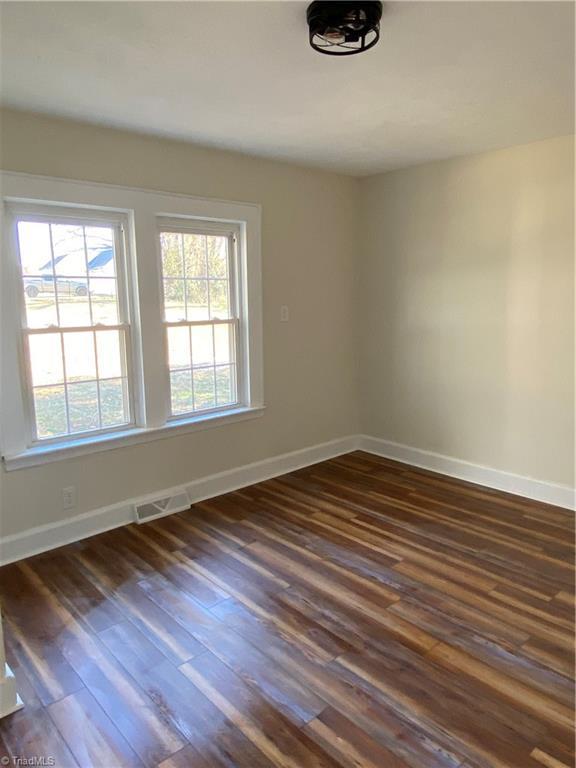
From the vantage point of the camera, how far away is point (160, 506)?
3.48m

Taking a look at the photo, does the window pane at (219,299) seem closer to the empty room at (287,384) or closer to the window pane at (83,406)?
the empty room at (287,384)

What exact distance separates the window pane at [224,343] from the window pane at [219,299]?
98 mm

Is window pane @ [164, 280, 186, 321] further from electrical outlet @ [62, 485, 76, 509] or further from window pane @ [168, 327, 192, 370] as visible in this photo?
electrical outlet @ [62, 485, 76, 509]

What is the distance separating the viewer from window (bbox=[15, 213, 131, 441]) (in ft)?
9.53

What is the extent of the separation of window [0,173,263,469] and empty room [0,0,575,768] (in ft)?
0.06

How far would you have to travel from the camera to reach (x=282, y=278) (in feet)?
13.3

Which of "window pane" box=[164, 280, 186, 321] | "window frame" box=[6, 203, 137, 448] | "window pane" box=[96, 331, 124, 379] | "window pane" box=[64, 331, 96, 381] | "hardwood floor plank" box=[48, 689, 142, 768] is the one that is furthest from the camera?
"window pane" box=[164, 280, 186, 321]

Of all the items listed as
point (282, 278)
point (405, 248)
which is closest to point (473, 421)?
point (405, 248)

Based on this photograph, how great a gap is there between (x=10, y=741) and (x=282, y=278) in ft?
10.7

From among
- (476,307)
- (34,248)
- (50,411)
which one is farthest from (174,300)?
(476,307)

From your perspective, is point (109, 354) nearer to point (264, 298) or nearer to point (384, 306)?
point (264, 298)

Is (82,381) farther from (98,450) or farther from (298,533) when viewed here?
(298,533)

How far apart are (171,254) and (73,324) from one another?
85cm

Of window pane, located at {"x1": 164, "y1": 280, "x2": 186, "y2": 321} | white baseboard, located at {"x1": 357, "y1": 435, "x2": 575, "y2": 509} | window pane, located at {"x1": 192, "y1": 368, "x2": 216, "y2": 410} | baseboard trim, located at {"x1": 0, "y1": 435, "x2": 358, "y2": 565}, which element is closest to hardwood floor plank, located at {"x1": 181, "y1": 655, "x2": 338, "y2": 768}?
baseboard trim, located at {"x1": 0, "y1": 435, "x2": 358, "y2": 565}
